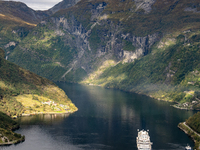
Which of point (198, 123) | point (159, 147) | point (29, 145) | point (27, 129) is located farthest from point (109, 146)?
point (198, 123)

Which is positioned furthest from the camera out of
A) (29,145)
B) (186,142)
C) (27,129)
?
(27,129)

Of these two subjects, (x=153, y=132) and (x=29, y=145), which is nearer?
(x=29, y=145)

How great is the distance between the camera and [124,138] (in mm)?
180000

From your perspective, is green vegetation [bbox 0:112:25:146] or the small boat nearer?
the small boat

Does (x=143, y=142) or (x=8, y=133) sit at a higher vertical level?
(x=8, y=133)

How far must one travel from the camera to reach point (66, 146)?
16475 centimetres

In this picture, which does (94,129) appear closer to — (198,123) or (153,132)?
(153,132)

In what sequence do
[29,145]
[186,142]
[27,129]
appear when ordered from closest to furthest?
[29,145] < [186,142] < [27,129]

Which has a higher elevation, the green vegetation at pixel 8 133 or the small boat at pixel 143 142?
the green vegetation at pixel 8 133

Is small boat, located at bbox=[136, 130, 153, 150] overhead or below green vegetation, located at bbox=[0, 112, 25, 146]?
below

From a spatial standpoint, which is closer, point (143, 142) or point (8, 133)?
point (143, 142)

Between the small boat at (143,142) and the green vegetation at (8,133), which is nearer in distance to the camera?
the small boat at (143,142)

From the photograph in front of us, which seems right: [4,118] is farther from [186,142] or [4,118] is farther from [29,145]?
[186,142]

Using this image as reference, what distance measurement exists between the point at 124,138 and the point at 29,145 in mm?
50180
